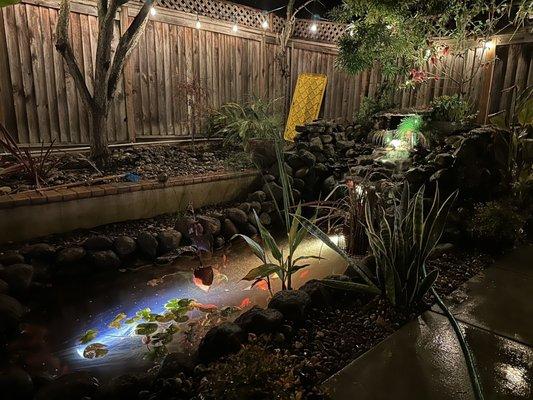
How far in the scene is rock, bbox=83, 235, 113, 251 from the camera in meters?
3.95

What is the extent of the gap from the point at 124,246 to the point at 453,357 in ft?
10.2

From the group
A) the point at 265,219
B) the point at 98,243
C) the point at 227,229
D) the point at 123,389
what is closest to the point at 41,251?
the point at 98,243

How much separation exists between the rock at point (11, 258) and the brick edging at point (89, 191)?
1.79 ft

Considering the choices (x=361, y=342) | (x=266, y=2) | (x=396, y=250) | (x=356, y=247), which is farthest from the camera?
(x=266, y=2)

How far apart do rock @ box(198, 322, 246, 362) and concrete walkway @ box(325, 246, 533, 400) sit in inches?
22.9

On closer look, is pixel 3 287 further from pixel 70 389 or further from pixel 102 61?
pixel 102 61

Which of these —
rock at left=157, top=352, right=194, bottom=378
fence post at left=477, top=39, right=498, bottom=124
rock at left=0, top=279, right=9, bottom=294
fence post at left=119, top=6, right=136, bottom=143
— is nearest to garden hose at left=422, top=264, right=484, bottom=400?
rock at left=157, top=352, right=194, bottom=378

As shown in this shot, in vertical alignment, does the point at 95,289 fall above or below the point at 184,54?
below

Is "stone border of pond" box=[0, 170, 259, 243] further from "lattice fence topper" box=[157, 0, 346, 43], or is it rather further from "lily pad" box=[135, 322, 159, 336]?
"lattice fence topper" box=[157, 0, 346, 43]

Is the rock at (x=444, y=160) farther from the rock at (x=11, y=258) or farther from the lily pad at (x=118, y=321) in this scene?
the rock at (x=11, y=258)

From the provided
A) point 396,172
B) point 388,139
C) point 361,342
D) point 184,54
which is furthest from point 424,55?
point 361,342

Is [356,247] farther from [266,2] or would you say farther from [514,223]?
[266,2]

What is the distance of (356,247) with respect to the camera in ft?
13.0

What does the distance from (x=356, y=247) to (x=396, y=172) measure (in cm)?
179
